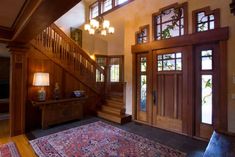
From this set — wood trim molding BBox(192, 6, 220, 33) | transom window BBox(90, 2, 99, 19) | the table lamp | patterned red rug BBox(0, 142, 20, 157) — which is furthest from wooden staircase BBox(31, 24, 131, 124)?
wood trim molding BBox(192, 6, 220, 33)

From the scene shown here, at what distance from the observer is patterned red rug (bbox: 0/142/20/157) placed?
278 cm

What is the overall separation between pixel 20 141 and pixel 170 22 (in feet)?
15.3

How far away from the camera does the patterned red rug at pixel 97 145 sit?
280 centimetres

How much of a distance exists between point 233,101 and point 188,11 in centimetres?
226

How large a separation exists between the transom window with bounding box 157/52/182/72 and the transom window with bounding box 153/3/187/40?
20.1 inches

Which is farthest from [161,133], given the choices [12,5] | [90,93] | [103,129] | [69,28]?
[69,28]

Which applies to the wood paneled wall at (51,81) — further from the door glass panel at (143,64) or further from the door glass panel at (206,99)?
the door glass panel at (206,99)

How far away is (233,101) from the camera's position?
3059 mm

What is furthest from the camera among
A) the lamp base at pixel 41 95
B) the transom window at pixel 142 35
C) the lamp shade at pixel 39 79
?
the transom window at pixel 142 35

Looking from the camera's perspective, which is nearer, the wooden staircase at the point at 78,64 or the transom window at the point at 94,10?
the wooden staircase at the point at 78,64

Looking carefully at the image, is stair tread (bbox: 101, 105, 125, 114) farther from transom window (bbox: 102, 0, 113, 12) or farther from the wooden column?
transom window (bbox: 102, 0, 113, 12)

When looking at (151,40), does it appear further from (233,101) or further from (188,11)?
(233,101)

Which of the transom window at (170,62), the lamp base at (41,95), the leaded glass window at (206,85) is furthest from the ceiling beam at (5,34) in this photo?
the leaded glass window at (206,85)

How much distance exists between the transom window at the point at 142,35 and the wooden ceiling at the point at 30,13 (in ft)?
9.69
